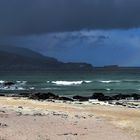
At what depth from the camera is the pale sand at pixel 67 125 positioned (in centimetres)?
2250

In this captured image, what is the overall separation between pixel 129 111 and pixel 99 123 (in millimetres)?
8439

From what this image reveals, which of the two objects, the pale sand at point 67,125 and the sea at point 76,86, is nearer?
the pale sand at point 67,125

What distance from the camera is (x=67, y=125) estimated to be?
26031 millimetres

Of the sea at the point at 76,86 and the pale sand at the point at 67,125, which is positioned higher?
the sea at the point at 76,86

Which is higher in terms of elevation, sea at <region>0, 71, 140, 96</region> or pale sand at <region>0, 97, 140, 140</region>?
sea at <region>0, 71, 140, 96</region>

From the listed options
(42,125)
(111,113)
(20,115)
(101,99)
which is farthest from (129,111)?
(101,99)

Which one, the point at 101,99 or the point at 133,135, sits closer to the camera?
the point at 133,135

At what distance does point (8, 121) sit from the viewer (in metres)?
26.3

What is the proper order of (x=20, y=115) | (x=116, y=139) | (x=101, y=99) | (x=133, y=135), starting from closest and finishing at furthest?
(x=116, y=139) < (x=133, y=135) < (x=20, y=115) < (x=101, y=99)

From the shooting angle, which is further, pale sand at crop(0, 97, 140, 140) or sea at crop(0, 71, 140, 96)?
sea at crop(0, 71, 140, 96)

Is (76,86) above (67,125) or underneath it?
above

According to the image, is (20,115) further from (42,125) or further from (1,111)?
(42,125)

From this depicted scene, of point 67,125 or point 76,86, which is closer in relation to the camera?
point 67,125

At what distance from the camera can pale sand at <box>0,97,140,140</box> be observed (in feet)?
73.8
